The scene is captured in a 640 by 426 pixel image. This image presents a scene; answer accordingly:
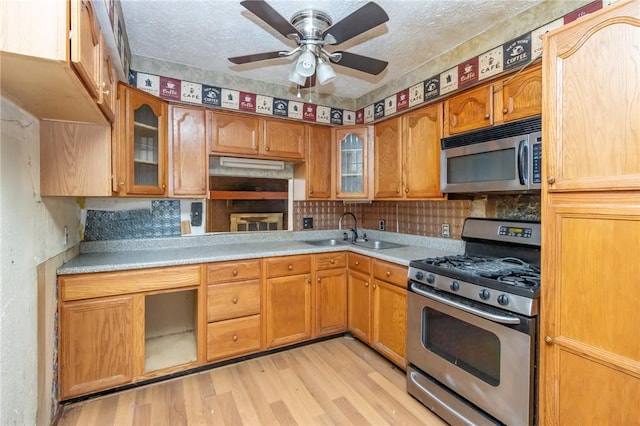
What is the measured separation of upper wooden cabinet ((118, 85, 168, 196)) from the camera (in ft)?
6.88

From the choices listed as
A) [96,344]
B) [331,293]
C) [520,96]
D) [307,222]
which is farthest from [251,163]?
[520,96]

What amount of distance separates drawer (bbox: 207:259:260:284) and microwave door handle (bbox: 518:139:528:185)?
1941 millimetres

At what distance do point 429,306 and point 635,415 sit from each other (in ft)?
3.14

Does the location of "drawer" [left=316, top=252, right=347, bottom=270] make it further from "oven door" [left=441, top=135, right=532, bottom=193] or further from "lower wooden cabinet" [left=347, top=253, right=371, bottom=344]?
"oven door" [left=441, top=135, right=532, bottom=193]

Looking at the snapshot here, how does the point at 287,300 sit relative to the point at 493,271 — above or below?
below

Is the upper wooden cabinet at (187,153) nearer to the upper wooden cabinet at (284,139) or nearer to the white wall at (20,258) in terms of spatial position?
the upper wooden cabinet at (284,139)

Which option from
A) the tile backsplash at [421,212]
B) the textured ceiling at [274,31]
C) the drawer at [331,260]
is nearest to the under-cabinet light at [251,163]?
the tile backsplash at [421,212]

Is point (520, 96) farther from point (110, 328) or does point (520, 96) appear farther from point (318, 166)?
point (110, 328)

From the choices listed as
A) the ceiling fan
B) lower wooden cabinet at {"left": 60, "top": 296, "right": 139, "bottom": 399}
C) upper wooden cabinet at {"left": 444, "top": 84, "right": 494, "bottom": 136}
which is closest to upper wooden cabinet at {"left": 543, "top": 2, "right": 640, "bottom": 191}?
upper wooden cabinet at {"left": 444, "top": 84, "right": 494, "bottom": 136}

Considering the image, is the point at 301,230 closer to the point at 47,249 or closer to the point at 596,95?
the point at 47,249

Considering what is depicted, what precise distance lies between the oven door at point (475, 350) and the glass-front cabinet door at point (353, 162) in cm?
130

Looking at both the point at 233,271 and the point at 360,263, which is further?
the point at 360,263

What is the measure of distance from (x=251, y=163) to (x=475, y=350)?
236 centimetres

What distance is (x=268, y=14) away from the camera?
4.68 ft
